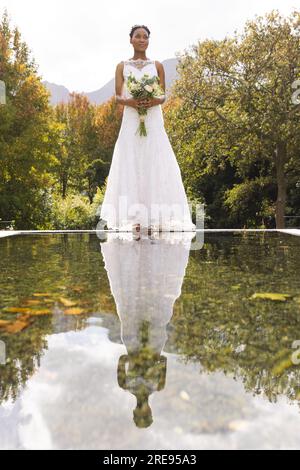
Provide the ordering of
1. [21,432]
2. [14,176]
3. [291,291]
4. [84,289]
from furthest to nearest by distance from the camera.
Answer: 1. [14,176]
2. [84,289]
3. [291,291]
4. [21,432]

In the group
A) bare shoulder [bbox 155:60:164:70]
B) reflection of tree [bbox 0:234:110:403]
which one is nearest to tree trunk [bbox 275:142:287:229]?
bare shoulder [bbox 155:60:164:70]

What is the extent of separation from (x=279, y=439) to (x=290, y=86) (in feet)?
74.4

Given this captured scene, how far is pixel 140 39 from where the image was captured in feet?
22.9

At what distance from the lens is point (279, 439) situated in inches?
44.4

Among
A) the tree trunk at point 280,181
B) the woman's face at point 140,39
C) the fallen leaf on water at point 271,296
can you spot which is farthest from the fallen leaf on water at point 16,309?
the tree trunk at point 280,181

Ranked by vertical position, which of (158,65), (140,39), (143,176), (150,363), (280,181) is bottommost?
(150,363)

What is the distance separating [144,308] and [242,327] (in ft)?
1.84

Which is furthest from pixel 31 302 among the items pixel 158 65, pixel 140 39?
pixel 158 65

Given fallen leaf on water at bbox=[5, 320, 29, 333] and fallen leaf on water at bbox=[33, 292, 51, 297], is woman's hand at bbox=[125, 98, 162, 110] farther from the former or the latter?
fallen leaf on water at bbox=[5, 320, 29, 333]

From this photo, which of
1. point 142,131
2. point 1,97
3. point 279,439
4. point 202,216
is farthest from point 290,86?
point 279,439

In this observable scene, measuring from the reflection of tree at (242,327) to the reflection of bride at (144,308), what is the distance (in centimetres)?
8

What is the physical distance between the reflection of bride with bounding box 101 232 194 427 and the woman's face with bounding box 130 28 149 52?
3.65 metres

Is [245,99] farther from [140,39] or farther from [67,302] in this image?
[67,302]

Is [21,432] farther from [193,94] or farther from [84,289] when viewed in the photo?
[193,94]
